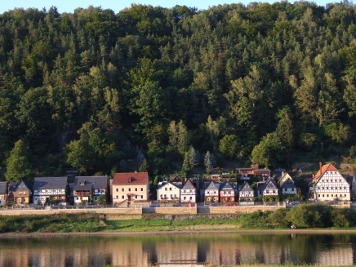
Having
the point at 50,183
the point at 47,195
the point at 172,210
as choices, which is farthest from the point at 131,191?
the point at 47,195

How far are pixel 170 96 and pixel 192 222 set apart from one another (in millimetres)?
21146

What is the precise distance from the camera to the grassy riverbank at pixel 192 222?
46.6 metres

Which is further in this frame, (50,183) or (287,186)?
(50,183)

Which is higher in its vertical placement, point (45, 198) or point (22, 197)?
point (22, 197)

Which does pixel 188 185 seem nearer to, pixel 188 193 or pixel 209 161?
pixel 188 193

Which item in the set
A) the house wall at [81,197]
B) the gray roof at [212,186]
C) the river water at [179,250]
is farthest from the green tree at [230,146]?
the river water at [179,250]

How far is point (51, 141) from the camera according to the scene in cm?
6631

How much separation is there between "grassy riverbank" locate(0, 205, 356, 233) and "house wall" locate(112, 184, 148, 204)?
5139 millimetres

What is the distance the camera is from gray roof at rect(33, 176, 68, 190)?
184ft

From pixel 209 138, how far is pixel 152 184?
9.07 meters

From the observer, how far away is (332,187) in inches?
2170

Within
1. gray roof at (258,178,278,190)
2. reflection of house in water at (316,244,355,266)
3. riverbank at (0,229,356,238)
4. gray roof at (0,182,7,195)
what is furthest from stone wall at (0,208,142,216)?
reflection of house in water at (316,244,355,266)

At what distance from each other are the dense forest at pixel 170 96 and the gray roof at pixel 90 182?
2.58 metres

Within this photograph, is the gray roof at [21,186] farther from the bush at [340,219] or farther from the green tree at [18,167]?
the bush at [340,219]
